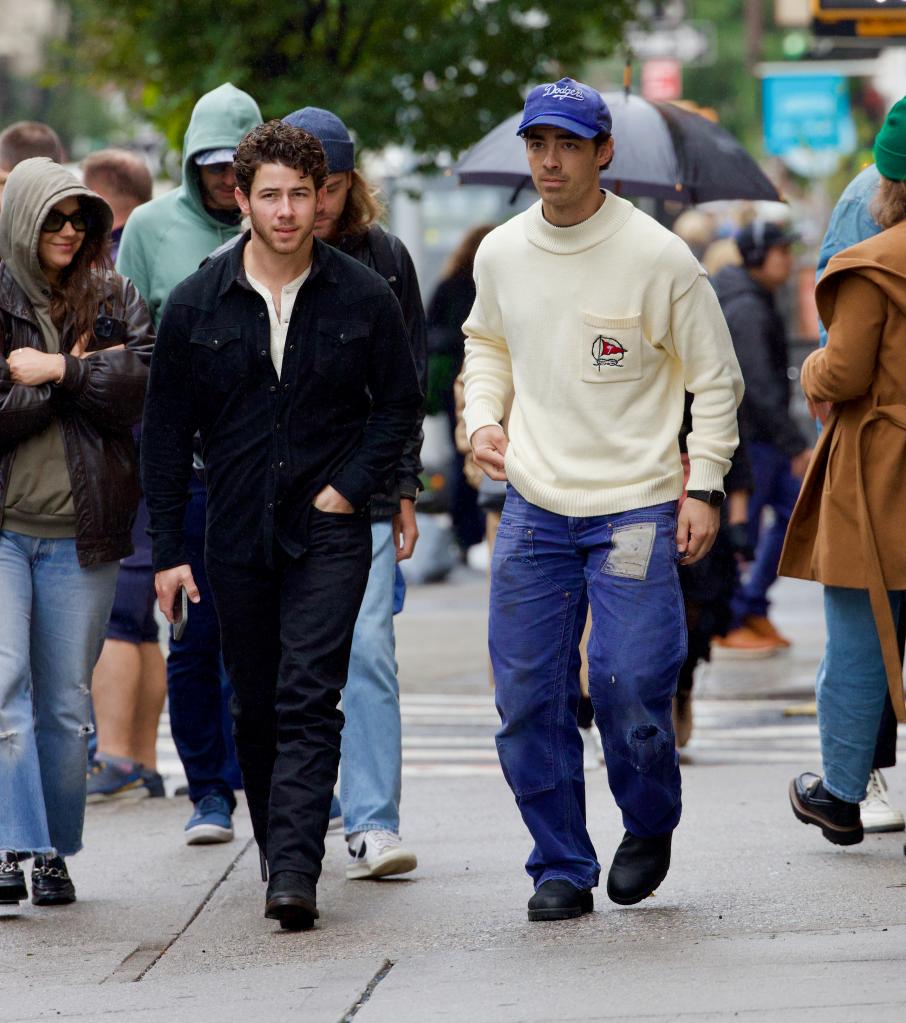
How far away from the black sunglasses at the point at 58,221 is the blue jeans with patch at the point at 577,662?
1.48 meters

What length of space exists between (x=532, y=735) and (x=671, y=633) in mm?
440

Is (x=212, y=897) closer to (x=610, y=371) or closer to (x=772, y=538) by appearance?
(x=610, y=371)

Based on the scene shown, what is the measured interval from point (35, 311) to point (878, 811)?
9.29 ft

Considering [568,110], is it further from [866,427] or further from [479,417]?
[866,427]

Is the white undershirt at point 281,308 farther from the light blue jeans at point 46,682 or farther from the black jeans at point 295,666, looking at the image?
the light blue jeans at point 46,682

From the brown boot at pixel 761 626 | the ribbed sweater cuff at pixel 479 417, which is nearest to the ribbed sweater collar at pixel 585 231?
the ribbed sweater cuff at pixel 479 417

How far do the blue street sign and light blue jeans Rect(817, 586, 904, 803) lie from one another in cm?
2571

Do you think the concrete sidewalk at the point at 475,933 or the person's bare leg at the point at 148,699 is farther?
the person's bare leg at the point at 148,699

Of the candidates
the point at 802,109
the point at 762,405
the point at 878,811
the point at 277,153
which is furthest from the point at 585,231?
the point at 802,109

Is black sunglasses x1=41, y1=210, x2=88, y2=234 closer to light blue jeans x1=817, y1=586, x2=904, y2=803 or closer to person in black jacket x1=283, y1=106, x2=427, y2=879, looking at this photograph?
person in black jacket x1=283, y1=106, x2=427, y2=879

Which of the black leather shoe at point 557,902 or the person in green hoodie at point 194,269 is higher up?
the person in green hoodie at point 194,269

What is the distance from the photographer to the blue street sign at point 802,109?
101ft

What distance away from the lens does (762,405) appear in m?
10.7

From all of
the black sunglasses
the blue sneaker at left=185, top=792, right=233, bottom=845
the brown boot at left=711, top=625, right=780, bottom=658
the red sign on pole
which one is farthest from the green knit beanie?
the red sign on pole
